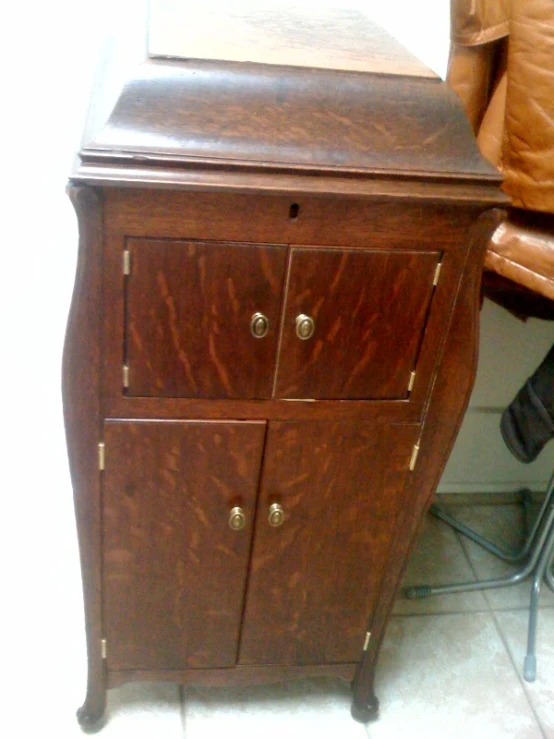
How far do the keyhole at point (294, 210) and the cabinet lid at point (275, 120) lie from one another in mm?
34

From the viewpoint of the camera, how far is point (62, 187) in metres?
1.24

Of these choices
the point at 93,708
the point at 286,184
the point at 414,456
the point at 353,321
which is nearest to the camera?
the point at 286,184

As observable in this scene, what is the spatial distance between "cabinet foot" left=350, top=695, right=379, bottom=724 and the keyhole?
0.86 meters

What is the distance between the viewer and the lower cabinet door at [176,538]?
3.10ft

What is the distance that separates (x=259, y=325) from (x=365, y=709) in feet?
2.51

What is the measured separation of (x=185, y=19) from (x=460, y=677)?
1.19 metres

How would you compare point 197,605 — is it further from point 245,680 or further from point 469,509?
point 469,509

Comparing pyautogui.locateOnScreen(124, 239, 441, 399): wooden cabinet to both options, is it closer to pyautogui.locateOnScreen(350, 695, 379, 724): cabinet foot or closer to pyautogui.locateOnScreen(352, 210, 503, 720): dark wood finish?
pyautogui.locateOnScreen(352, 210, 503, 720): dark wood finish

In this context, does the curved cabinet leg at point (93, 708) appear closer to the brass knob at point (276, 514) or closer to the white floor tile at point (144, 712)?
the white floor tile at point (144, 712)

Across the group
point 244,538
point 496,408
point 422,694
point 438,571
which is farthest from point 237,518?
point 496,408

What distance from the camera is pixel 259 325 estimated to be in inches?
33.8

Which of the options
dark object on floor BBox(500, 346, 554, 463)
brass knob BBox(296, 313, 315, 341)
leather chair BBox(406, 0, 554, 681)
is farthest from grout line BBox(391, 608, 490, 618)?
brass knob BBox(296, 313, 315, 341)

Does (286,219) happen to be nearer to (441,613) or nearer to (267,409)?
(267,409)

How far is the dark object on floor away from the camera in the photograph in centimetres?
118
